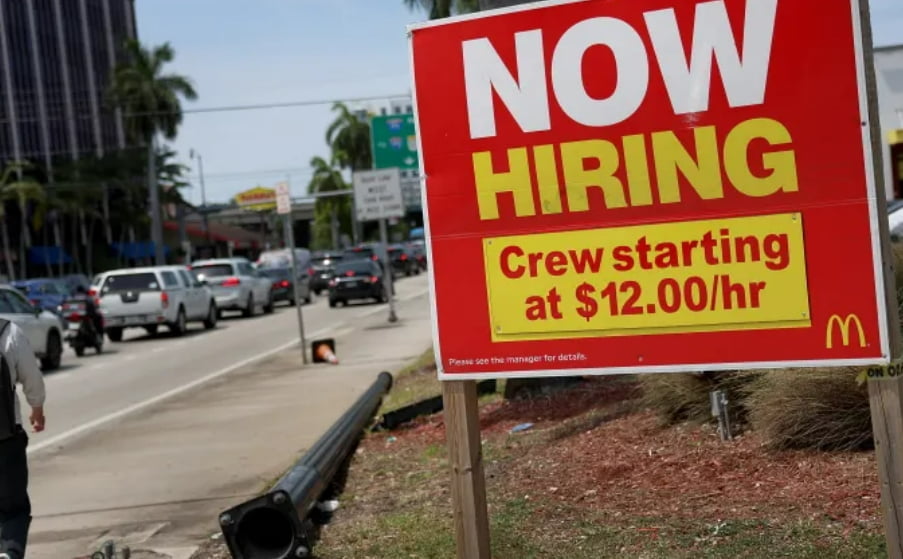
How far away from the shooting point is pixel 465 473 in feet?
15.9

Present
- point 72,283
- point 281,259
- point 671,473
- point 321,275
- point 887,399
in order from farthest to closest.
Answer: point 281,259
point 72,283
point 321,275
point 671,473
point 887,399

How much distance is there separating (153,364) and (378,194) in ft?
24.9

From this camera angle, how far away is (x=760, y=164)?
14.4 feet

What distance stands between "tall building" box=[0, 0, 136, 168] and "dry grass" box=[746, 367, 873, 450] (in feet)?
225

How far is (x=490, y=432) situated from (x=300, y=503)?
9.75ft

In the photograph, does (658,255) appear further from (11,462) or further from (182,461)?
(182,461)

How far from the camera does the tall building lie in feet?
256

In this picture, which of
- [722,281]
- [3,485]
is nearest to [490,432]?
[3,485]

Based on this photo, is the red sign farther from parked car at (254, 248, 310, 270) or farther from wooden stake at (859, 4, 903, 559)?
parked car at (254, 248, 310, 270)

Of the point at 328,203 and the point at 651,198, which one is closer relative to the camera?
the point at 651,198

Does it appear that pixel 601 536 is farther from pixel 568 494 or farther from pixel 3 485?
pixel 3 485

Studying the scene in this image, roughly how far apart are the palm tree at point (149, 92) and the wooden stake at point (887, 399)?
217 ft

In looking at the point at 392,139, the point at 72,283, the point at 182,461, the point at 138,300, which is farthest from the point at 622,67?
the point at 72,283

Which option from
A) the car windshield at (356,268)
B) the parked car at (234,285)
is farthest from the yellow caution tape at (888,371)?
the car windshield at (356,268)
